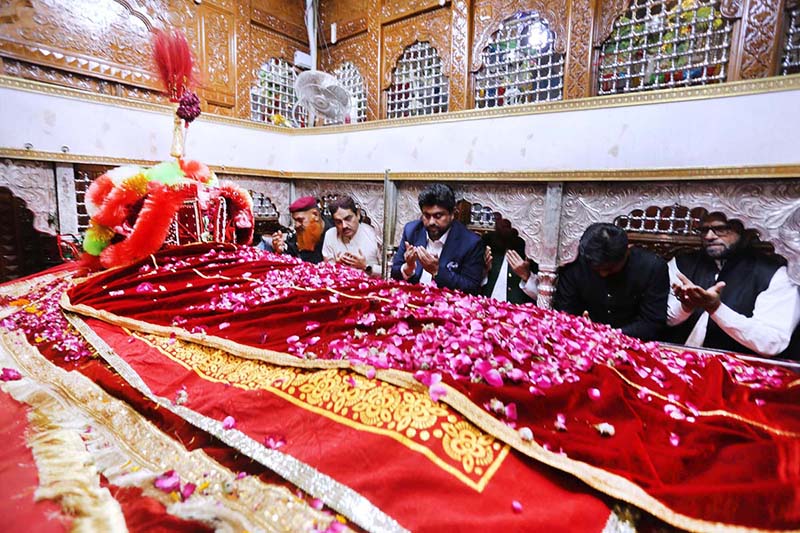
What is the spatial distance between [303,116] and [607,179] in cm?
371

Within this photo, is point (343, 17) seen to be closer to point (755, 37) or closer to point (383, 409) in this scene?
point (755, 37)

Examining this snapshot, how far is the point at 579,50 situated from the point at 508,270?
188cm

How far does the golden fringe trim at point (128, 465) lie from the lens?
25.0 inches

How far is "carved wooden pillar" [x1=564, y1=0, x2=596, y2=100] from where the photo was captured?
2893 millimetres

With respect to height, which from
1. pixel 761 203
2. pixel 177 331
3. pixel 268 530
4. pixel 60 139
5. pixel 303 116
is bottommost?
pixel 268 530

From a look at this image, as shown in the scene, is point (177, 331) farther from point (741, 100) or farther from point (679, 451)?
point (741, 100)

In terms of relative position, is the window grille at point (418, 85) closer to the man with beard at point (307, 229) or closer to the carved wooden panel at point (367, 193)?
the carved wooden panel at point (367, 193)

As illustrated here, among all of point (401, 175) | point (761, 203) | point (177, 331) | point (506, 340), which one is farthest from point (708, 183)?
point (177, 331)

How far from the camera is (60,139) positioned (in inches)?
95.2

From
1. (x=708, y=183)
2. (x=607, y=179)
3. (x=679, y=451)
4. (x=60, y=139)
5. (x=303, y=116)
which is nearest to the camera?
(x=679, y=451)

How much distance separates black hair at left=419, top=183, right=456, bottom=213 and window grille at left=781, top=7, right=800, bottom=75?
2247mm

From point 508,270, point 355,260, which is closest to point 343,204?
point 355,260

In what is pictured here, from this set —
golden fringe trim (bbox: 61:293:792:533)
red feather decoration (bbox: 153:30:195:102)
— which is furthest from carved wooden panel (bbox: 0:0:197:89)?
golden fringe trim (bbox: 61:293:792:533)

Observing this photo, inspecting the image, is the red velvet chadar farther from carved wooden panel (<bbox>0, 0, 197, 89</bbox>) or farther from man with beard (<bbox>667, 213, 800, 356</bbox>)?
carved wooden panel (<bbox>0, 0, 197, 89</bbox>)
